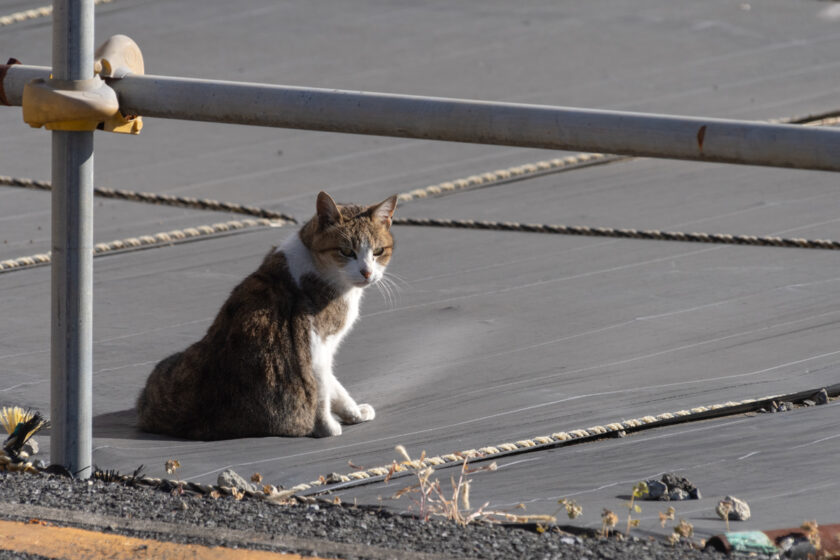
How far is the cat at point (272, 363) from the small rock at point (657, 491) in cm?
117

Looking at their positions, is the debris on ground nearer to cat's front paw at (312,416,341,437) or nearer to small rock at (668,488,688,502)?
small rock at (668,488,688,502)

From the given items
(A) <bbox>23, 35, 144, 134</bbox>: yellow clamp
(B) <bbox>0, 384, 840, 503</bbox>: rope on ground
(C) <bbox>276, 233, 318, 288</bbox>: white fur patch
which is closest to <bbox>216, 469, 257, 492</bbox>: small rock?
(B) <bbox>0, 384, 840, 503</bbox>: rope on ground

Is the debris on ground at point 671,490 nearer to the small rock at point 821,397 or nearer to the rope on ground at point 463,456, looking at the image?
the rope on ground at point 463,456

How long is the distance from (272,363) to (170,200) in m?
2.97

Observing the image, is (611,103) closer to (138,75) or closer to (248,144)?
(248,144)

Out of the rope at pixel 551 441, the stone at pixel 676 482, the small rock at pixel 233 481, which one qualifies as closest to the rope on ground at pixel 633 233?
the rope at pixel 551 441

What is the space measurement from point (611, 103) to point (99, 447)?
524cm

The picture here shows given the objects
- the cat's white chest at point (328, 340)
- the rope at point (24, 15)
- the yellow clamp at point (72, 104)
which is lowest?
the cat's white chest at point (328, 340)

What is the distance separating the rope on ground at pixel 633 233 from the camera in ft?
17.7

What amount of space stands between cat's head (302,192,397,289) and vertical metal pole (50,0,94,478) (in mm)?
1123

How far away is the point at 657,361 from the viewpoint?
13.3 ft

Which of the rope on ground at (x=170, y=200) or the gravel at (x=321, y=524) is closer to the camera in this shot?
the gravel at (x=321, y=524)

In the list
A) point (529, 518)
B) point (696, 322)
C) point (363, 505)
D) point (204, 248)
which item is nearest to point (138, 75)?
point (363, 505)

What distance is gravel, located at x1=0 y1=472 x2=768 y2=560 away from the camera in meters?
2.38
